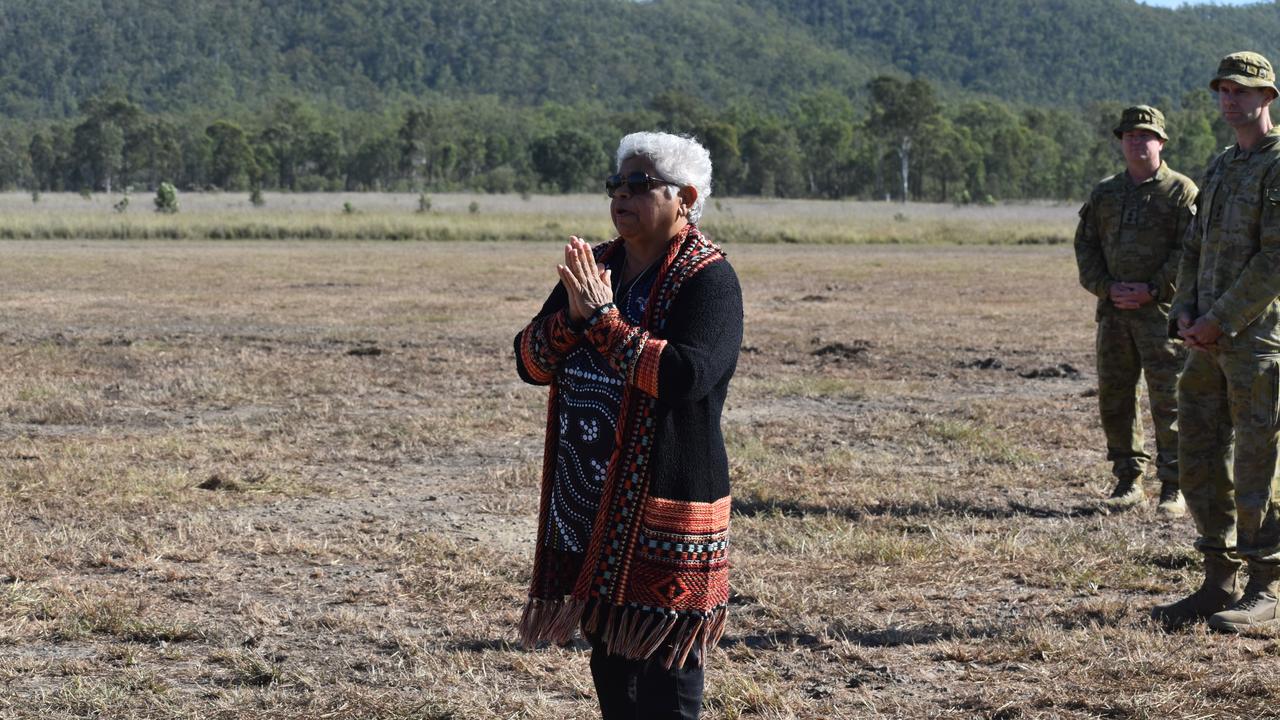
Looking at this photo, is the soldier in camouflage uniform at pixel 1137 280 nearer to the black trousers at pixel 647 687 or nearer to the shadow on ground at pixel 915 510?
the shadow on ground at pixel 915 510

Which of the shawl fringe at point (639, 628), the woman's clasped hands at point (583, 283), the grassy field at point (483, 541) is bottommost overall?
the grassy field at point (483, 541)

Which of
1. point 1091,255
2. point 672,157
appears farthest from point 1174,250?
point 672,157

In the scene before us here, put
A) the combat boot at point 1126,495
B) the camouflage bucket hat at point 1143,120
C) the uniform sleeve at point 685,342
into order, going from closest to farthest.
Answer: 1. the uniform sleeve at point 685,342
2. the camouflage bucket hat at point 1143,120
3. the combat boot at point 1126,495

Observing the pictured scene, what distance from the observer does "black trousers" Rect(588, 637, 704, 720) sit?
11.8 ft

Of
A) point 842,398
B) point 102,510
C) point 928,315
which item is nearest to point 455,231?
point 928,315

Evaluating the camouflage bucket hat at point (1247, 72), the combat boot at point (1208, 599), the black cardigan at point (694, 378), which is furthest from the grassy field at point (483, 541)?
the camouflage bucket hat at point (1247, 72)

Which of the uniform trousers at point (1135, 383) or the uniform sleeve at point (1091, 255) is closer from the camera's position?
the uniform trousers at point (1135, 383)

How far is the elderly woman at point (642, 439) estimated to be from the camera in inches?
135

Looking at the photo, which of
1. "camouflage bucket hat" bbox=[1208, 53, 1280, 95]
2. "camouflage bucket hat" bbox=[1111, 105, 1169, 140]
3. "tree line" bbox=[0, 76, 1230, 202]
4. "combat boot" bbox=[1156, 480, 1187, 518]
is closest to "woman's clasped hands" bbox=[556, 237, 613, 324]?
"camouflage bucket hat" bbox=[1208, 53, 1280, 95]

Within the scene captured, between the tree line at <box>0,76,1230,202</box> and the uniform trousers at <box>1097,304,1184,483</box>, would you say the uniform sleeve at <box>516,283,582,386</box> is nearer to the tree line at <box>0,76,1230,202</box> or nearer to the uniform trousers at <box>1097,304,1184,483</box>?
the uniform trousers at <box>1097,304,1184,483</box>

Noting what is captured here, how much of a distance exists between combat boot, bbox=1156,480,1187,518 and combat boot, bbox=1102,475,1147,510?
0.41 ft

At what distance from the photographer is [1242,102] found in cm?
527

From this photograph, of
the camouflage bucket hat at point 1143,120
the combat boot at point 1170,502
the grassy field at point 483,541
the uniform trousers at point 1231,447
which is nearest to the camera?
the grassy field at point 483,541

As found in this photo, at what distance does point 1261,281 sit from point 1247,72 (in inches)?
30.6
